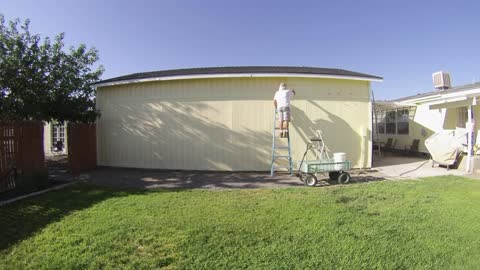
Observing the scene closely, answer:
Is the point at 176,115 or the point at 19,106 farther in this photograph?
the point at 176,115

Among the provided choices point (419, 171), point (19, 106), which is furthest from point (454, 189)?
point (19, 106)

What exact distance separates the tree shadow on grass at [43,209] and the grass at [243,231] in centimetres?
2

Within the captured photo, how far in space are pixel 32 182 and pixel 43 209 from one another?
195 cm

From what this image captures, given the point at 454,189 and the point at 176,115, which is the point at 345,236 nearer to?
the point at 454,189

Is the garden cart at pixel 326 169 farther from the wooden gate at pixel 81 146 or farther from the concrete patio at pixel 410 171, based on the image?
the wooden gate at pixel 81 146

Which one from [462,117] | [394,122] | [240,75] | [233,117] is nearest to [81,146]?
[233,117]

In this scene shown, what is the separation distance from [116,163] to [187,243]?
7518 mm

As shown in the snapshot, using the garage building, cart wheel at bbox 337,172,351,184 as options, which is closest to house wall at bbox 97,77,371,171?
the garage building

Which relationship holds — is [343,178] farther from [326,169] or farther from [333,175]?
[326,169]

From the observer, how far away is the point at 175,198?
5.18 metres

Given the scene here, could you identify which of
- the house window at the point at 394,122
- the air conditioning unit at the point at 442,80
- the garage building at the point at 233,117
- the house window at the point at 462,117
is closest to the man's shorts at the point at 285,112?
the garage building at the point at 233,117

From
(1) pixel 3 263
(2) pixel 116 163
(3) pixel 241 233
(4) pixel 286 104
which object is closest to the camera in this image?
(1) pixel 3 263

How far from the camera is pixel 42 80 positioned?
810 cm

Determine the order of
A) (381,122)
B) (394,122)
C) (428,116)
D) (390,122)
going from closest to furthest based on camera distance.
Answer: (428,116), (394,122), (390,122), (381,122)
